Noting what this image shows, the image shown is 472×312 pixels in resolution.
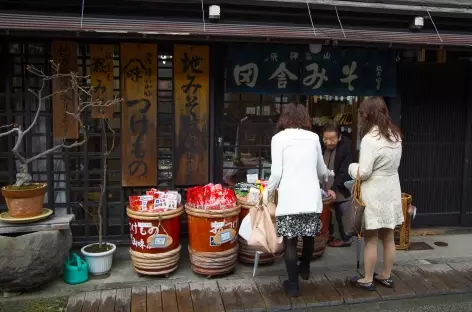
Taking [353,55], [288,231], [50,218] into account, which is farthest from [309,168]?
[50,218]

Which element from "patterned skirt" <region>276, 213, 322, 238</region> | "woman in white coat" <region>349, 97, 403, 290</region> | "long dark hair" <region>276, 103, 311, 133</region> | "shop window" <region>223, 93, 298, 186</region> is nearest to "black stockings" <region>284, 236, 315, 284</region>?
"patterned skirt" <region>276, 213, 322, 238</region>

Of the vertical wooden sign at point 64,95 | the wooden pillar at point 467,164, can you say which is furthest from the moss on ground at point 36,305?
the wooden pillar at point 467,164

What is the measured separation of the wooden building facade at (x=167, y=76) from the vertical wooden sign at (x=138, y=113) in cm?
2

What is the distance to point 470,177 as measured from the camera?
8.52 metres

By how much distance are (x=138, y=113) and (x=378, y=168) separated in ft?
12.4

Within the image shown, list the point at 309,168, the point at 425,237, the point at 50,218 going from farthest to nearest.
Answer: the point at 425,237, the point at 50,218, the point at 309,168

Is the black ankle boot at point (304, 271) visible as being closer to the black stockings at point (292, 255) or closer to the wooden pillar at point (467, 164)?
the black stockings at point (292, 255)

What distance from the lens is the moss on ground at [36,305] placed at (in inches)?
211

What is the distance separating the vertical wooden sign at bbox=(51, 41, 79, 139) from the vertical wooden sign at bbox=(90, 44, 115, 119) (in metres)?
0.28

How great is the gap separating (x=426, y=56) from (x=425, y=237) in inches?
134

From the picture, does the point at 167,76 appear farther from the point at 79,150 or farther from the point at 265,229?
the point at 265,229

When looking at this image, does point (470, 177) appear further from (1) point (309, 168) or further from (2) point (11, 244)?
(2) point (11, 244)

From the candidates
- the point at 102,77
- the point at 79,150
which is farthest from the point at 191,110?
the point at 79,150

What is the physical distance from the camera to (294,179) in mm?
5305
